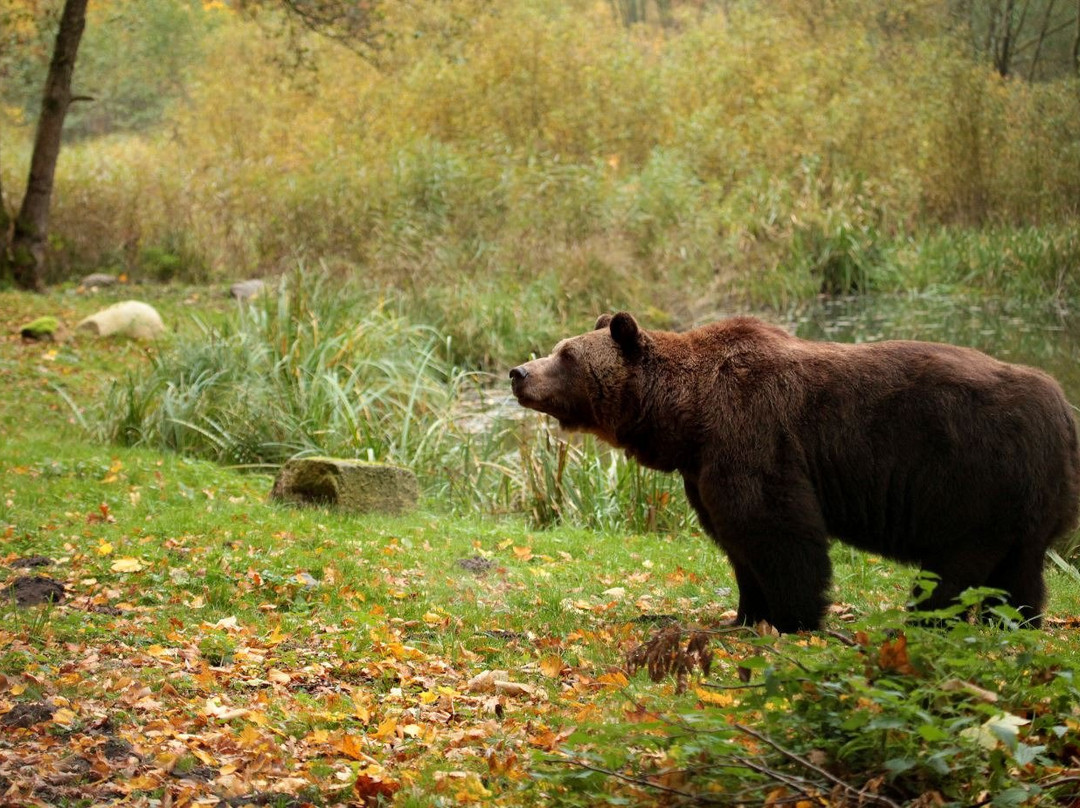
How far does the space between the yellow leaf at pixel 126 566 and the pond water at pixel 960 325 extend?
12956 mm

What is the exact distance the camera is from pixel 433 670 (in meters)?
6.39

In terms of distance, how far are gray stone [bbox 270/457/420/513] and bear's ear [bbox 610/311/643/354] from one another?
3.89m

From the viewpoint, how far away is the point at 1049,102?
25.1 m

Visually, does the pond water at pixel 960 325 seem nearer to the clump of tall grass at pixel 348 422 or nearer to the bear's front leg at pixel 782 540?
the clump of tall grass at pixel 348 422

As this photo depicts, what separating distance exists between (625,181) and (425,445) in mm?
15163

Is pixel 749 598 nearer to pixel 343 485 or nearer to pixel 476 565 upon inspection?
pixel 476 565

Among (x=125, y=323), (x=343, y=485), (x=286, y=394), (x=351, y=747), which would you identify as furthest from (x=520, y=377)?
(x=125, y=323)

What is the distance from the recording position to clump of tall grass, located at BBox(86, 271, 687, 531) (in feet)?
36.7

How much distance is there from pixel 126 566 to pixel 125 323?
1181cm

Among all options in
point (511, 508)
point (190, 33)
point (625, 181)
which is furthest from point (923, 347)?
point (190, 33)

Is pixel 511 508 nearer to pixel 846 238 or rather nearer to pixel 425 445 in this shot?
pixel 425 445

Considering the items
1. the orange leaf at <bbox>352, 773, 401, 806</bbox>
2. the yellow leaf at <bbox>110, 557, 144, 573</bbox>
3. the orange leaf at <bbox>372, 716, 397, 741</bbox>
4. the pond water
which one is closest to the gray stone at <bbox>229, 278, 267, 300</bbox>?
the pond water

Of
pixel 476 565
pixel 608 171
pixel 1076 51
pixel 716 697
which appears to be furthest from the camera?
pixel 608 171

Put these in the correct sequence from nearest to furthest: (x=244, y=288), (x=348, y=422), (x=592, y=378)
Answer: (x=592, y=378)
(x=348, y=422)
(x=244, y=288)
